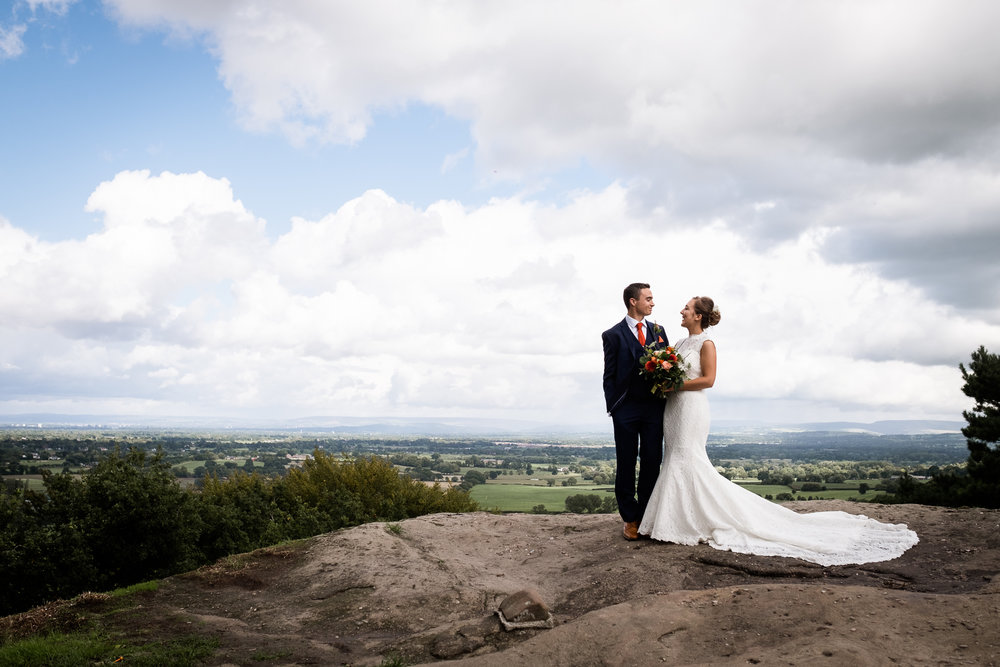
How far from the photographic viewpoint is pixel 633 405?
9.16 metres

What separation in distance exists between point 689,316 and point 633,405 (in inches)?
61.2

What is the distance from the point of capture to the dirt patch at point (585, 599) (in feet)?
17.1

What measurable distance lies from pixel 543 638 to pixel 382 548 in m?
5.04

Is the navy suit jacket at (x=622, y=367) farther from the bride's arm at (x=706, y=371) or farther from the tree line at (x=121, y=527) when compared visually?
the tree line at (x=121, y=527)

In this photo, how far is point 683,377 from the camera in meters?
8.79

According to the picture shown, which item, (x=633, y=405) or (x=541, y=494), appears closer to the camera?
(x=633, y=405)

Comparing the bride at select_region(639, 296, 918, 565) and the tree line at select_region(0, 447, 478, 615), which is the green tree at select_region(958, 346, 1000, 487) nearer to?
the bride at select_region(639, 296, 918, 565)

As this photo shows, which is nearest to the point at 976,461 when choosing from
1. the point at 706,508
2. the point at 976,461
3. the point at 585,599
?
the point at 976,461

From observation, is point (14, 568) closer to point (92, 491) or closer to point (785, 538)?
point (92, 491)

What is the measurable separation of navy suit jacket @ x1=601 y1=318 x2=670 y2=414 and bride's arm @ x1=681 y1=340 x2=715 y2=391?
1.86 ft

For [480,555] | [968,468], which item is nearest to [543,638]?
[480,555]

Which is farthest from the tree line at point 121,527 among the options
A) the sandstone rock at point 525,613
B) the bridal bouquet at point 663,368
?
the bridal bouquet at point 663,368

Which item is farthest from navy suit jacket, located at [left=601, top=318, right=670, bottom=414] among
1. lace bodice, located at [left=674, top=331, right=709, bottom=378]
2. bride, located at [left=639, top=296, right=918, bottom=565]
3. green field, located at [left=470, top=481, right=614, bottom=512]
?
green field, located at [left=470, top=481, right=614, bottom=512]

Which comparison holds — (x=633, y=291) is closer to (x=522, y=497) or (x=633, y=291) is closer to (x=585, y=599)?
(x=585, y=599)
